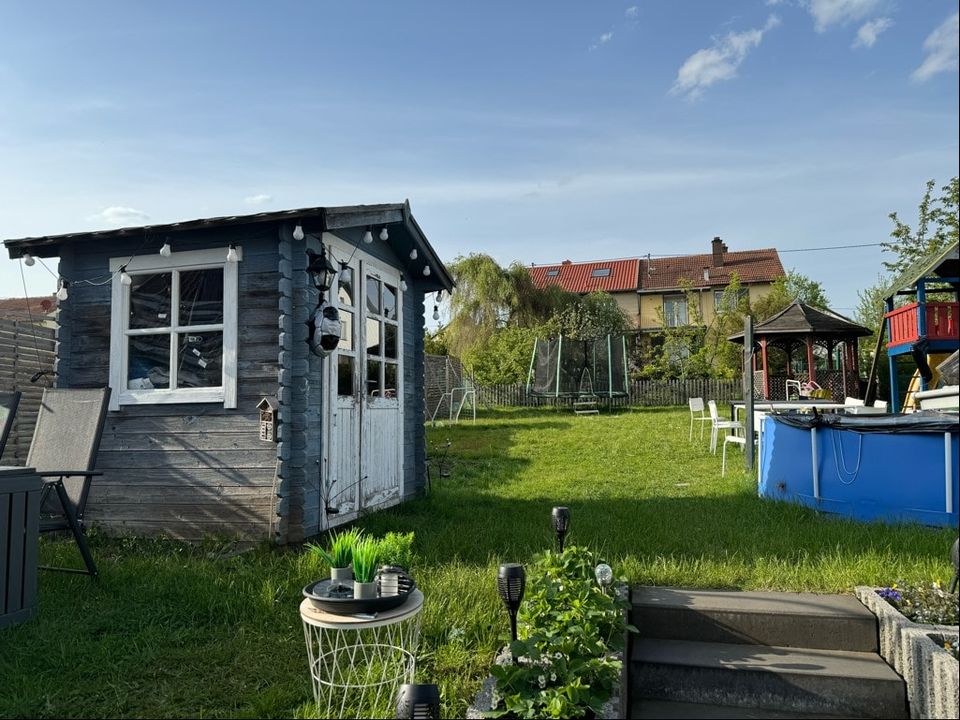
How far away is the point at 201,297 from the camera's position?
5676mm

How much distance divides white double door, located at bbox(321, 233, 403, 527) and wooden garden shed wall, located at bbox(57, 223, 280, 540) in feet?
1.74

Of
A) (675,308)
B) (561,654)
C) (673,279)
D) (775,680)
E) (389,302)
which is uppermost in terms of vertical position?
(673,279)

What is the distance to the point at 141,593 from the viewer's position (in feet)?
13.5

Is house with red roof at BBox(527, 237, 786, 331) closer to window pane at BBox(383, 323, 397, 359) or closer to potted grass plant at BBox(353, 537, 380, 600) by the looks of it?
window pane at BBox(383, 323, 397, 359)

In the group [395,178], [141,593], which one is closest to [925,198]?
[395,178]

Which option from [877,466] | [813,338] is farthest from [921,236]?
[877,466]

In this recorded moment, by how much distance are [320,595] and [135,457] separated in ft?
11.9

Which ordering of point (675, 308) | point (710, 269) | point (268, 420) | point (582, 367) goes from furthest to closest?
1. point (710, 269)
2. point (675, 308)
3. point (582, 367)
4. point (268, 420)

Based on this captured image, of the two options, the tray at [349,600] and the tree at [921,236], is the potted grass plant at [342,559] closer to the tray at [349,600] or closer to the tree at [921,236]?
the tray at [349,600]

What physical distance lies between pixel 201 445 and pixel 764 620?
4222 mm

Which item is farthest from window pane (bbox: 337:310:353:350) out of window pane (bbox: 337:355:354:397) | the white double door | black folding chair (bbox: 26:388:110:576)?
black folding chair (bbox: 26:388:110:576)

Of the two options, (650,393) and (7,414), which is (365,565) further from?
(650,393)

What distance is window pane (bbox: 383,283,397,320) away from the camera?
7000mm

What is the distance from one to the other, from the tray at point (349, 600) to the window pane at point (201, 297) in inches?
133
